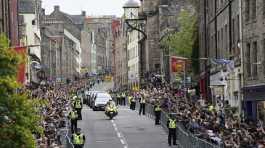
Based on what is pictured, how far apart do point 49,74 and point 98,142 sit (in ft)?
275

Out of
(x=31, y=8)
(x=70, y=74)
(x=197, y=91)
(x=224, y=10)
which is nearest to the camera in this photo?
(x=224, y=10)

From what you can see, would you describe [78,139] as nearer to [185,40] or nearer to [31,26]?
[185,40]

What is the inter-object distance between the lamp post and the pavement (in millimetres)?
55681

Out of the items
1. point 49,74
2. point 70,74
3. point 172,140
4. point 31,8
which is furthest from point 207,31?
point 70,74

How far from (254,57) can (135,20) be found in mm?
80535

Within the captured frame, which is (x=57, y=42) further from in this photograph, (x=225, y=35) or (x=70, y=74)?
(x=225, y=35)

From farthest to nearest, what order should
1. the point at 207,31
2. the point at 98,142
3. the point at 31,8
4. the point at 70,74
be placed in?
the point at 70,74, the point at 31,8, the point at 207,31, the point at 98,142

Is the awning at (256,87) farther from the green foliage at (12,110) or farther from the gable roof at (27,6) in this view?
the gable roof at (27,6)

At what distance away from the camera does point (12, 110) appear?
80.9ft

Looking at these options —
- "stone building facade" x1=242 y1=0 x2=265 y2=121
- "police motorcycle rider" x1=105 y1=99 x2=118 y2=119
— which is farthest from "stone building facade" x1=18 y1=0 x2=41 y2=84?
"stone building facade" x1=242 y1=0 x2=265 y2=121

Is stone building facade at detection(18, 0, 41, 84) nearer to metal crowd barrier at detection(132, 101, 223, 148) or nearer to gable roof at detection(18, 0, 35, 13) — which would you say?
gable roof at detection(18, 0, 35, 13)

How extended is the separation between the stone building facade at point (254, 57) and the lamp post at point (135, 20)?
229 ft

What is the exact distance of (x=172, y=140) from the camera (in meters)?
45.7

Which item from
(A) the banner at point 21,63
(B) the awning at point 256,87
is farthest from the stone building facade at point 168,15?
(A) the banner at point 21,63
